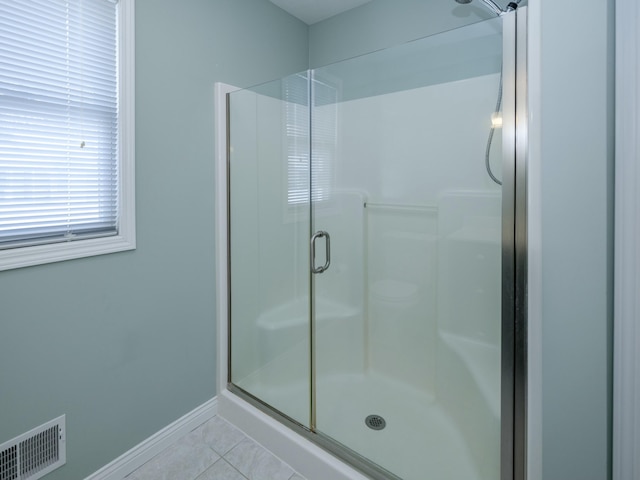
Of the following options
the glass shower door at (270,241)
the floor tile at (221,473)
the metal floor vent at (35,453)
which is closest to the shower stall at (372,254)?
the glass shower door at (270,241)

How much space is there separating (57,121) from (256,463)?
1.68m

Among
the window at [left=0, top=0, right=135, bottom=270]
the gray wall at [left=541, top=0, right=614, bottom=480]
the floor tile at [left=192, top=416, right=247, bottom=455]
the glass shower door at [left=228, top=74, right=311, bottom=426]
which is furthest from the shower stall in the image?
the window at [left=0, top=0, right=135, bottom=270]

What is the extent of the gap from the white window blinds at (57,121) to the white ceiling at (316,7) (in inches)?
46.1

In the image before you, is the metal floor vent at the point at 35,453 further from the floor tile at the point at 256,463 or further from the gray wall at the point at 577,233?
the gray wall at the point at 577,233

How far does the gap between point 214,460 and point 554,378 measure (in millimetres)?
1478

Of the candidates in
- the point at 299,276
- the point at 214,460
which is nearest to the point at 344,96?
the point at 299,276

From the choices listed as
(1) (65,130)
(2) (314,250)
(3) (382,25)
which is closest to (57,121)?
(1) (65,130)

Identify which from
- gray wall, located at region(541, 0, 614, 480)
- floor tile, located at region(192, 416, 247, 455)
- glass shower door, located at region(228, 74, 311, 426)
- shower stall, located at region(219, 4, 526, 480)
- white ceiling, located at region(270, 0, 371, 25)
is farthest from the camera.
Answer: white ceiling, located at region(270, 0, 371, 25)

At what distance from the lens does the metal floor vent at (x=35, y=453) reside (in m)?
1.20

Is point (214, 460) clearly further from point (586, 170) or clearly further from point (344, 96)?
point (344, 96)

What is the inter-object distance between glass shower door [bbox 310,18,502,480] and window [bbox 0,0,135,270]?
0.88m

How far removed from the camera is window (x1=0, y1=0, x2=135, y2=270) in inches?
46.0

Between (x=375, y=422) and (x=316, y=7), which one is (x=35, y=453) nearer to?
(x=375, y=422)

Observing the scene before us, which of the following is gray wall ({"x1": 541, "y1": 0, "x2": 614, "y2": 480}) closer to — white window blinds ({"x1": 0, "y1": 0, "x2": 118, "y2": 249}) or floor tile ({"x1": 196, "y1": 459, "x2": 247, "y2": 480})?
floor tile ({"x1": 196, "y1": 459, "x2": 247, "y2": 480})
